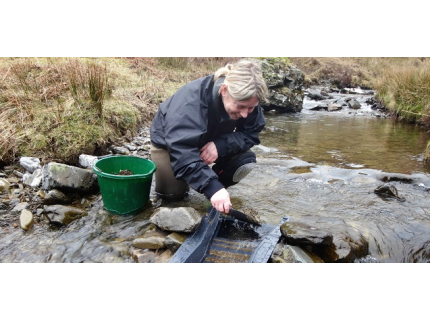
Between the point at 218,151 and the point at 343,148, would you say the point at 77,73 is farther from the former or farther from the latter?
the point at 343,148

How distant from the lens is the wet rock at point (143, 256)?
2.60 meters

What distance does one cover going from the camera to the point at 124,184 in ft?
9.58

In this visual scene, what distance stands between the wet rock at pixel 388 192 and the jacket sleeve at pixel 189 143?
2358 millimetres

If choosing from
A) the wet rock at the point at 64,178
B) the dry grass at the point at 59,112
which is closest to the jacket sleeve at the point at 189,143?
the wet rock at the point at 64,178

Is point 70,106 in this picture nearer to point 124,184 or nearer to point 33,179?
point 33,179

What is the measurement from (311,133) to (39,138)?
5.80 metres

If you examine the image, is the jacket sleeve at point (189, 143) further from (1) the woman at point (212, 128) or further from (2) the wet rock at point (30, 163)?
(2) the wet rock at point (30, 163)

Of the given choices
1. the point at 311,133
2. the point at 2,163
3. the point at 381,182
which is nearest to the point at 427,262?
the point at 381,182

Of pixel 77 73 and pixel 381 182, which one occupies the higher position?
pixel 77 73

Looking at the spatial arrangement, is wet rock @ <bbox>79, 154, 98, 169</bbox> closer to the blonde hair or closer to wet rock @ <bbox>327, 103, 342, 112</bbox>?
Result: the blonde hair

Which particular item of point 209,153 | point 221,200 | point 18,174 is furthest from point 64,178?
point 221,200

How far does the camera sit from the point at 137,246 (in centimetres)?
273

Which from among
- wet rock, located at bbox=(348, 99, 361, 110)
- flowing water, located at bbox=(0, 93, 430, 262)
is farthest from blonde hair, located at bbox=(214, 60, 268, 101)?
wet rock, located at bbox=(348, 99, 361, 110)

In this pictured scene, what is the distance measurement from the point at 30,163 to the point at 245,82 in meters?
2.71
